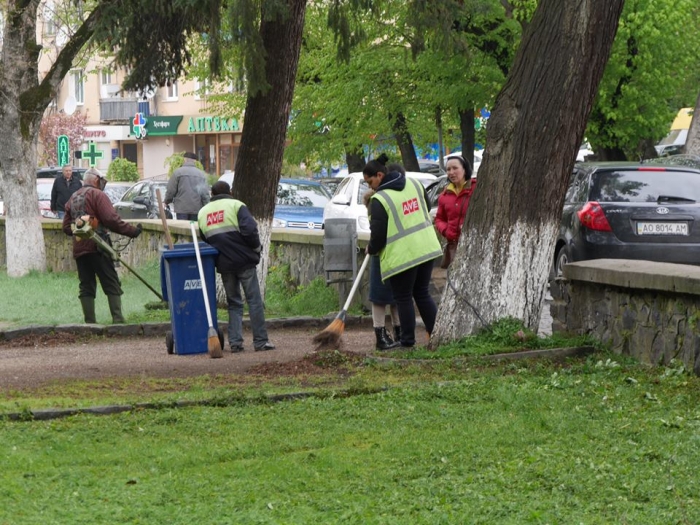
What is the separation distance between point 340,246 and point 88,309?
9.47 ft

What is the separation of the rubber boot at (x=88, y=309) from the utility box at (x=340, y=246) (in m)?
2.64

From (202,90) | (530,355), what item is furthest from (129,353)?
(202,90)

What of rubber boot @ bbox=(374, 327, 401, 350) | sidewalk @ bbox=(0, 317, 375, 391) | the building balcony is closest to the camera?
sidewalk @ bbox=(0, 317, 375, 391)

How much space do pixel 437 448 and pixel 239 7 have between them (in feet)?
22.2

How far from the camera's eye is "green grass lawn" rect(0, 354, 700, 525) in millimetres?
5492

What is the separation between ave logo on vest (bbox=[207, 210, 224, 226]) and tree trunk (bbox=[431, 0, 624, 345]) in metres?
2.71

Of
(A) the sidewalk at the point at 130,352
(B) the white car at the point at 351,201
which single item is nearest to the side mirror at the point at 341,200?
(B) the white car at the point at 351,201

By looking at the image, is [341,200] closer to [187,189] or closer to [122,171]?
[187,189]

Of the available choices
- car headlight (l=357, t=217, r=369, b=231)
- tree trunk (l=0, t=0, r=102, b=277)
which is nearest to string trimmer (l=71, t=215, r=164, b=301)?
tree trunk (l=0, t=0, r=102, b=277)

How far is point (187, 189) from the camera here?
59.8 ft

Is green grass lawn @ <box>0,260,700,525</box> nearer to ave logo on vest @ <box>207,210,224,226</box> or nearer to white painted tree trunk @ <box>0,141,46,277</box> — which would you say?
ave logo on vest @ <box>207,210,224,226</box>

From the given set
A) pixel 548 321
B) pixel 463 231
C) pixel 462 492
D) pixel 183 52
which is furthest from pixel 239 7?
pixel 462 492

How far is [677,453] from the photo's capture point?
625cm

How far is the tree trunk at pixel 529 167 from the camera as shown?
31.3 ft
